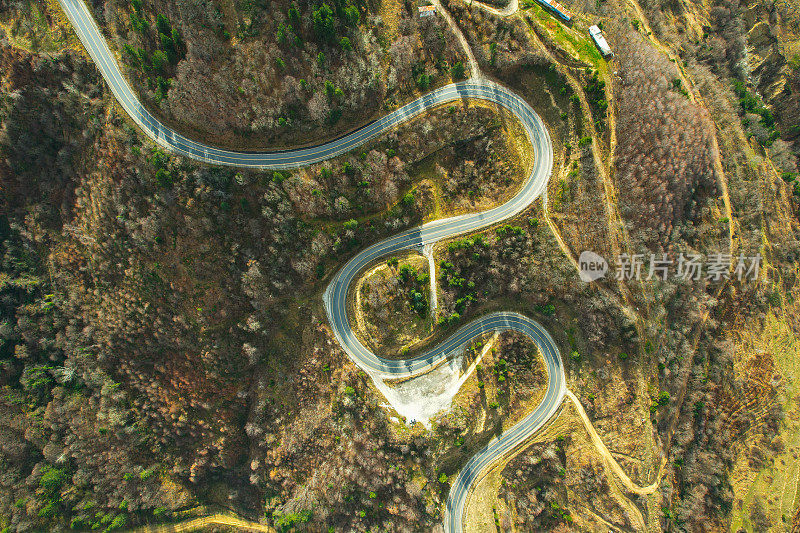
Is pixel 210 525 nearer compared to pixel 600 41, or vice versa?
pixel 600 41

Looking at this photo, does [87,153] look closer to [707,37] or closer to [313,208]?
[313,208]

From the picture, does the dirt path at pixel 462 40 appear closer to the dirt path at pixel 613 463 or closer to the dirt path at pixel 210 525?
the dirt path at pixel 613 463

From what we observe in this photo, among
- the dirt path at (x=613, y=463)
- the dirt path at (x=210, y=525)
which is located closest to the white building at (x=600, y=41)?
the dirt path at (x=613, y=463)

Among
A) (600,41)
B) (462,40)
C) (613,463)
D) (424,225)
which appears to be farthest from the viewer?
(424,225)

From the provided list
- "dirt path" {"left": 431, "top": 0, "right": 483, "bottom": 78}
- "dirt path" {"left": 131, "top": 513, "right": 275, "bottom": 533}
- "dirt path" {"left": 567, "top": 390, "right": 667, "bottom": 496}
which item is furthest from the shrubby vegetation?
"dirt path" {"left": 131, "top": 513, "right": 275, "bottom": 533}

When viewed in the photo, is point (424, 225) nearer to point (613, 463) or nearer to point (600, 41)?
point (600, 41)

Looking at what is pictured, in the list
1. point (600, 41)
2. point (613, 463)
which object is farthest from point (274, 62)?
point (613, 463)

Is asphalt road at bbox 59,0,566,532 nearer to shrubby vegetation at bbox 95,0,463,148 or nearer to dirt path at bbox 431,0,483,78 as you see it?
dirt path at bbox 431,0,483,78
